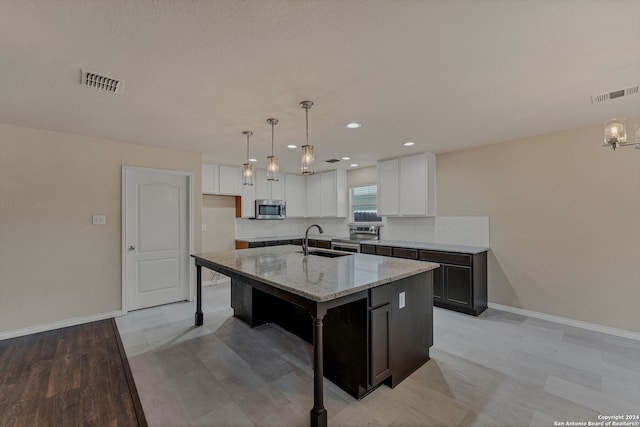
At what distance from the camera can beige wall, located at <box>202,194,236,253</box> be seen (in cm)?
552

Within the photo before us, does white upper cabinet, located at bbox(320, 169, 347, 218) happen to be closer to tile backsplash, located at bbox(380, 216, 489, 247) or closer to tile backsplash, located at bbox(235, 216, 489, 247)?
tile backsplash, located at bbox(235, 216, 489, 247)

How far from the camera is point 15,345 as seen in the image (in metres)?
2.98

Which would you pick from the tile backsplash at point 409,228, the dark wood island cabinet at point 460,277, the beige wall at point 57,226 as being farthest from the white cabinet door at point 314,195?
the beige wall at point 57,226

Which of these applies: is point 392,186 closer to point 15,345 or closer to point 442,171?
point 442,171

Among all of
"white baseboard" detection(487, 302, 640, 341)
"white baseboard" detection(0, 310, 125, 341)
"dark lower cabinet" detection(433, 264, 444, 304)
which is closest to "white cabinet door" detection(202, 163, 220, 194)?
"white baseboard" detection(0, 310, 125, 341)

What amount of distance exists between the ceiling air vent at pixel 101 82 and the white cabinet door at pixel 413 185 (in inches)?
158

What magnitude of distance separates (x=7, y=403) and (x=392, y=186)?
16.5 feet

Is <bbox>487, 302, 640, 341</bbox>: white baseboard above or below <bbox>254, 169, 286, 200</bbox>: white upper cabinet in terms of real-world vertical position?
below

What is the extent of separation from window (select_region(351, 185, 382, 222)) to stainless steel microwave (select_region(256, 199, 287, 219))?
156 cm

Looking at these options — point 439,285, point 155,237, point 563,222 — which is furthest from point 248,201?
point 563,222

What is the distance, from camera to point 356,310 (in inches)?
83.7

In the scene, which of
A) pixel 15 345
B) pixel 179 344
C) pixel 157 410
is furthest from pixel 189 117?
pixel 15 345

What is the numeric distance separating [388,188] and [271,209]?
2.50 m

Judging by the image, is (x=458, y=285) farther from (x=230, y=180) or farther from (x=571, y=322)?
(x=230, y=180)
